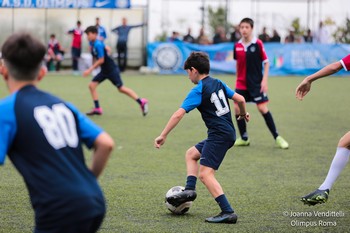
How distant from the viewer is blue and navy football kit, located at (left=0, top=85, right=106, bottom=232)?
331 centimetres

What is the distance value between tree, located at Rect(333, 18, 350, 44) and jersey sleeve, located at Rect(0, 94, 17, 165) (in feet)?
86.4

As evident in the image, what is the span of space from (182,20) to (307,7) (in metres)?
5.72

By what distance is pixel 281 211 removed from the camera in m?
6.45

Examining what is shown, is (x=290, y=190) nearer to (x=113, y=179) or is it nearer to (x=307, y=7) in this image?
(x=113, y=179)

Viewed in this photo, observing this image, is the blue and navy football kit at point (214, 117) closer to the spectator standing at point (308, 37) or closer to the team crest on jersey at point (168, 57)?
the team crest on jersey at point (168, 57)

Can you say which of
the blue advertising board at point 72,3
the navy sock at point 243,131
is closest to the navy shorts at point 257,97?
the navy sock at point 243,131

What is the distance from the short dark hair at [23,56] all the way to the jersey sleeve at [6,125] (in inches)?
5.9

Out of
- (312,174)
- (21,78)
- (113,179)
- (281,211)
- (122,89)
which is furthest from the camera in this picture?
(122,89)

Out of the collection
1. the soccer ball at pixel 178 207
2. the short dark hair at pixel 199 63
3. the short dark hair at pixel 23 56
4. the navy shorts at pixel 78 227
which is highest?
the short dark hair at pixel 23 56

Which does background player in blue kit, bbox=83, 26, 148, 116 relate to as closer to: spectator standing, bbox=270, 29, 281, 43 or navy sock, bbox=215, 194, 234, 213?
navy sock, bbox=215, 194, 234, 213

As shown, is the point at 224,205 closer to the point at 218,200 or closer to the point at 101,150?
the point at 218,200

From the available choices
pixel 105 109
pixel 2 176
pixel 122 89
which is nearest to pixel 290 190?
pixel 2 176

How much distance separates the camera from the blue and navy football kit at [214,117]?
6.14 metres

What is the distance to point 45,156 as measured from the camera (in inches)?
131
